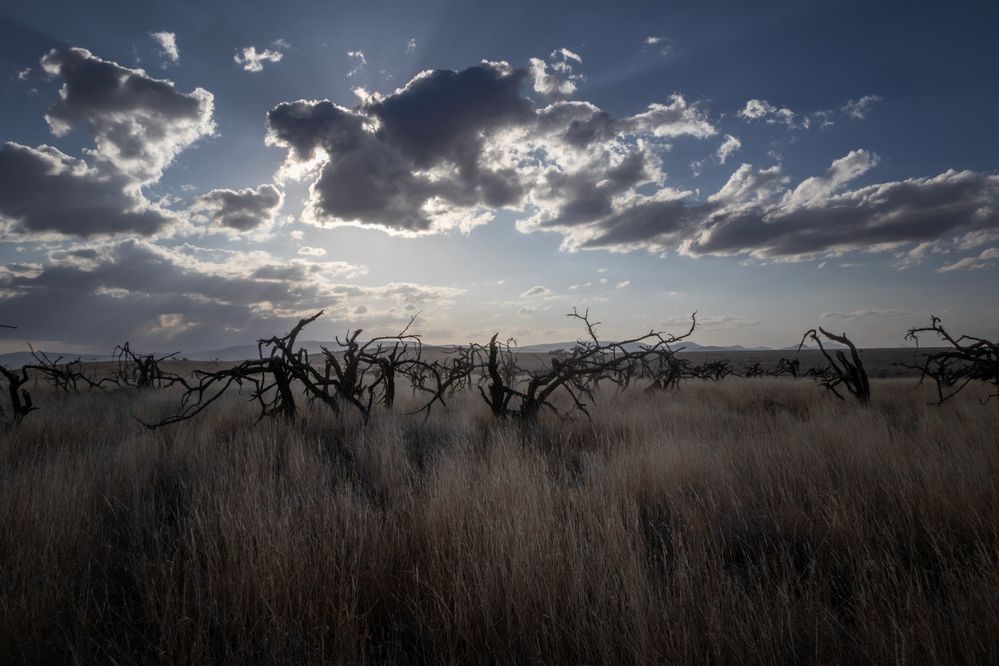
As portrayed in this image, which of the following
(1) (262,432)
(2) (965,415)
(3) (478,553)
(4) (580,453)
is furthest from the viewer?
(2) (965,415)

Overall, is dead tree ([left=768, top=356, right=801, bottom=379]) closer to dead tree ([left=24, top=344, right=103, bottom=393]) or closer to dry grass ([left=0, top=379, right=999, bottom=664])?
dry grass ([left=0, top=379, right=999, bottom=664])

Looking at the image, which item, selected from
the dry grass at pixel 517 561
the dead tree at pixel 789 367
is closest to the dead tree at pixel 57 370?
the dry grass at pixel 517 561

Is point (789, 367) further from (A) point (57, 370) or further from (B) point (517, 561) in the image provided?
(A) point (57, 370)

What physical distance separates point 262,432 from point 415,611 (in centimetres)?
528

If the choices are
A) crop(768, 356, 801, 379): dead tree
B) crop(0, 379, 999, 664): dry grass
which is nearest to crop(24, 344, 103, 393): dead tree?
crop(0, 379, 999, 664): dry grass

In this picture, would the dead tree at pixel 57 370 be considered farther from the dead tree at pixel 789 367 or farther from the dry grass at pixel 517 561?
the dead tree at pixel 789 367

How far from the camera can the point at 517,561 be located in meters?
2.34

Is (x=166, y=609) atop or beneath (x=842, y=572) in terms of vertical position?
atop

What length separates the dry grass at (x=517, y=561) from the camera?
1.96 meters

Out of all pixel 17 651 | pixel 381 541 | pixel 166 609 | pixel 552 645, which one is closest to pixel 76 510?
pixel 17 651

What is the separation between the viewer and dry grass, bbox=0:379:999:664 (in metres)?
1.96

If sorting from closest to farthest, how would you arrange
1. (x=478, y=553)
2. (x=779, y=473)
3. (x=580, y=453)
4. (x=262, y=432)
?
(x=478, y=553) → (x=779, y=473) → (x=580, y=453) → (x=262, y=432)

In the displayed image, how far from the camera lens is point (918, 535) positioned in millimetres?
3023

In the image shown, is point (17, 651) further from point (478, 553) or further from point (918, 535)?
point (918, 535)
